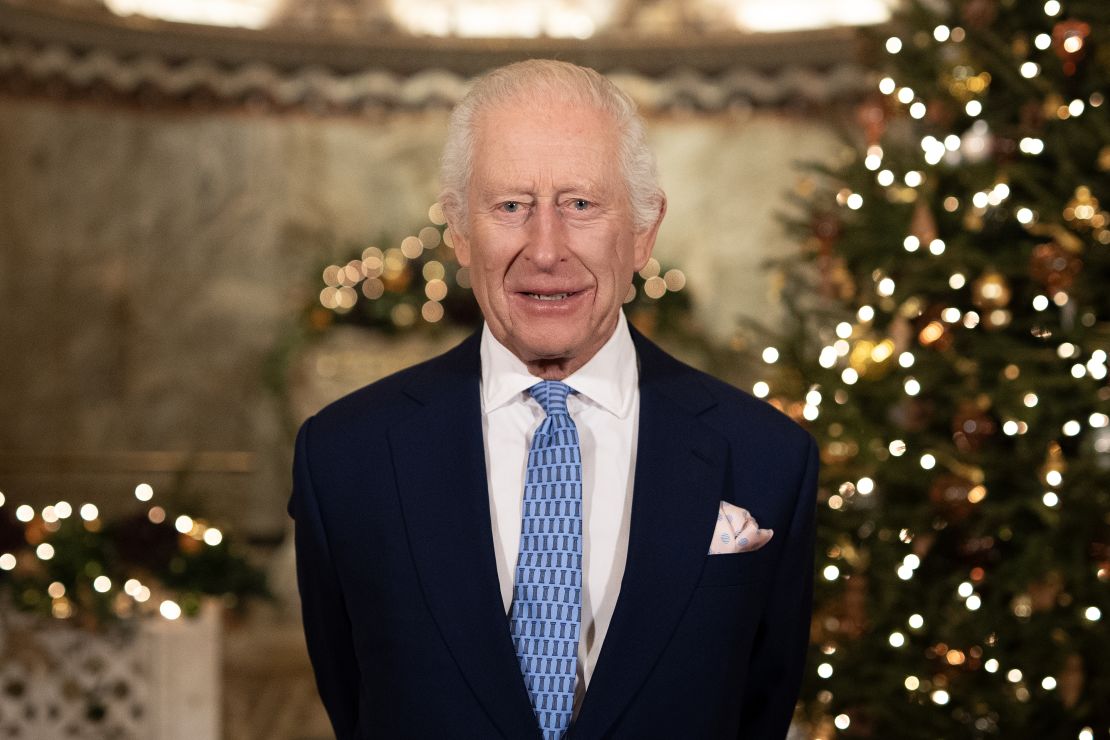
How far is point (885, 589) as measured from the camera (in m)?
3.93

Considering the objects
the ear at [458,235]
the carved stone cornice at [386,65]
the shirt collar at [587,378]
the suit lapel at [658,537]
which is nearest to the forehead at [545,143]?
the ear at [458,235]

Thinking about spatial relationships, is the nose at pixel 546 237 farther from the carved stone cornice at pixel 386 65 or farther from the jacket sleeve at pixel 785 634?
the carved stone cornice at pixel 386 65

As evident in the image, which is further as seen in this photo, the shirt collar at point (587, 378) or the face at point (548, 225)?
the shirt collar at point (587, 378)

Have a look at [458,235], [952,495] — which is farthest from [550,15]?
[458,235]

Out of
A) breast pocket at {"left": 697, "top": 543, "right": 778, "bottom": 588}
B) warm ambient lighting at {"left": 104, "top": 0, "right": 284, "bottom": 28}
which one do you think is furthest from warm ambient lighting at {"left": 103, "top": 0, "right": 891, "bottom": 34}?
breast pocket at {"left": 697, "top": 543, "right": 778, "bottom": 588}

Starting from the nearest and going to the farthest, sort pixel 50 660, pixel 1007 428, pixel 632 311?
pixel 1007 428, pixel 50 660, pixel 632 311

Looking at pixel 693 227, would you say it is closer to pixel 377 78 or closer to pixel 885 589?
pixel 377 78

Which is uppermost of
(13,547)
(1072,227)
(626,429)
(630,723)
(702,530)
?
(1072,227)

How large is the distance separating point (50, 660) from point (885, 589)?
2.84m

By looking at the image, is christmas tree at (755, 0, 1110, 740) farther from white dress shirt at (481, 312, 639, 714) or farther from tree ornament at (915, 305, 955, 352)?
white dress shirt at (481, 312, 639, 714)

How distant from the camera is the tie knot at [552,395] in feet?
6.22

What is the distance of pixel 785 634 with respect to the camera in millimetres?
2080

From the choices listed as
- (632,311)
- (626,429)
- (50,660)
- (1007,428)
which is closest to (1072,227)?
(1007,428)

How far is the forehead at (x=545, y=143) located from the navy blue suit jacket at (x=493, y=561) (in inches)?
14.2
